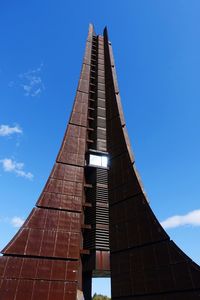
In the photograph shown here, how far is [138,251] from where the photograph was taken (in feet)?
56.8

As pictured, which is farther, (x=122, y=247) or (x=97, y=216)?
(x=97, y=216)

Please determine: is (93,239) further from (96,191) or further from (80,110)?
(80,110)

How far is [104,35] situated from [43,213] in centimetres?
3352

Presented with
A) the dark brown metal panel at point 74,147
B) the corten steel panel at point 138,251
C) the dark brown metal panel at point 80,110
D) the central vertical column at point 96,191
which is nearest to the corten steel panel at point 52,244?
the dark brown metal panel at point 74,147

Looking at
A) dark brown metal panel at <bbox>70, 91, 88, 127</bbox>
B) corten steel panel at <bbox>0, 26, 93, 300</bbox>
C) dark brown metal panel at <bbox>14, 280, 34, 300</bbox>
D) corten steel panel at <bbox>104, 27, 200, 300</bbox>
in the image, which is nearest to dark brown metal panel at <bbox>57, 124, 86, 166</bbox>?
corten steel panel at <bbox>0, 26, 93, 300</bbox>

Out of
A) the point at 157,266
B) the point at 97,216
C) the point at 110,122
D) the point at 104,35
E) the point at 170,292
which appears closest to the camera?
the point at 170,292

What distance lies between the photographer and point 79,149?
24125mm

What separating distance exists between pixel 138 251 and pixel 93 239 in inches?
141

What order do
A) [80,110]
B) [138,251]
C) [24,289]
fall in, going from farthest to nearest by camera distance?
[80,110] → [138,251] → [24,289]

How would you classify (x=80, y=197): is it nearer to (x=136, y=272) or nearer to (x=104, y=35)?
(x=136, y=272)

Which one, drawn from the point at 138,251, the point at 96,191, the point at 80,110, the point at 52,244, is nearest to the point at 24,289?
the point at 52,244

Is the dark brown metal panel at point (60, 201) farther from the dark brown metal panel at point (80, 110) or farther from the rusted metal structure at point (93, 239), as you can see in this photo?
the dark brown metal panel at point (80, 110)

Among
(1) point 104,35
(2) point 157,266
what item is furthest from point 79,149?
(1) point 104,35

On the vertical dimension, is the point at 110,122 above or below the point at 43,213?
above
